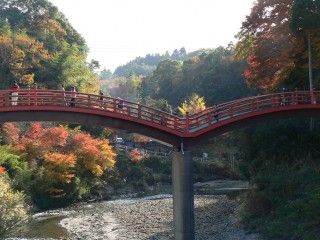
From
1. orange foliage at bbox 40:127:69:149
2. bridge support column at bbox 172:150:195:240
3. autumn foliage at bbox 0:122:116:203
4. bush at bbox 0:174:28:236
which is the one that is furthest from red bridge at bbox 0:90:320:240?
orange foliage at bbox 40:127:69:149

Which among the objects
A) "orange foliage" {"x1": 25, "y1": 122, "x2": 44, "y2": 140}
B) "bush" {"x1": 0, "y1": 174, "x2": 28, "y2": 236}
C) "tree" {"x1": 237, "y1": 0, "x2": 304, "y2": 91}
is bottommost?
"bush" {"x1": 0, "y1": 174, "x2": 28, "y2": 236}

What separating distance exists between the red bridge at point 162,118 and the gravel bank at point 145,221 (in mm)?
4151

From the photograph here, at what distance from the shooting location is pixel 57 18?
75.9m

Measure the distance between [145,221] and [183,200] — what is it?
1205 cm

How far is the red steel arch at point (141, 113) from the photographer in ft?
72.7

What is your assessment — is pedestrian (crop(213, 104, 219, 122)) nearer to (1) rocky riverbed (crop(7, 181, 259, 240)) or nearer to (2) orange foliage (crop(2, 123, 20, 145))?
(1) rocky riverbed (crop(7, 181, 259, 240))

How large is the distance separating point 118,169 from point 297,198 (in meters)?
38.0

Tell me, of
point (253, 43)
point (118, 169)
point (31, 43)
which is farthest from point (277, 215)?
point (31, 43)

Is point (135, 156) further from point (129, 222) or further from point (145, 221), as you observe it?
point (145, 221)

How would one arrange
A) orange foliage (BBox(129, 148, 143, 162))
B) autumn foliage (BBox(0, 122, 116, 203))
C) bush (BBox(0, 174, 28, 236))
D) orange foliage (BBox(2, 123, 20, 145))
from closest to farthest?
bush (BBox(0, 174, 28, 236)) < autumn foliage (BBox(0, 122, 116, 203)) < orange foliage (BBox(2, 123, 20, 145)) < orange foliage (BBox(129, 148, 143, 162))

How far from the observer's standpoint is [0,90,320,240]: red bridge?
22219 mm

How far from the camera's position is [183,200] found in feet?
76.1

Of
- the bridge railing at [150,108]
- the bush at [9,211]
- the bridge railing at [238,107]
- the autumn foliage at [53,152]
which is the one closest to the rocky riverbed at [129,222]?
the bush at [9,211]

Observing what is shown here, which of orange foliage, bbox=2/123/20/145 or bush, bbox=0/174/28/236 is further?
orange foliage, bbox=2/123/20/145
